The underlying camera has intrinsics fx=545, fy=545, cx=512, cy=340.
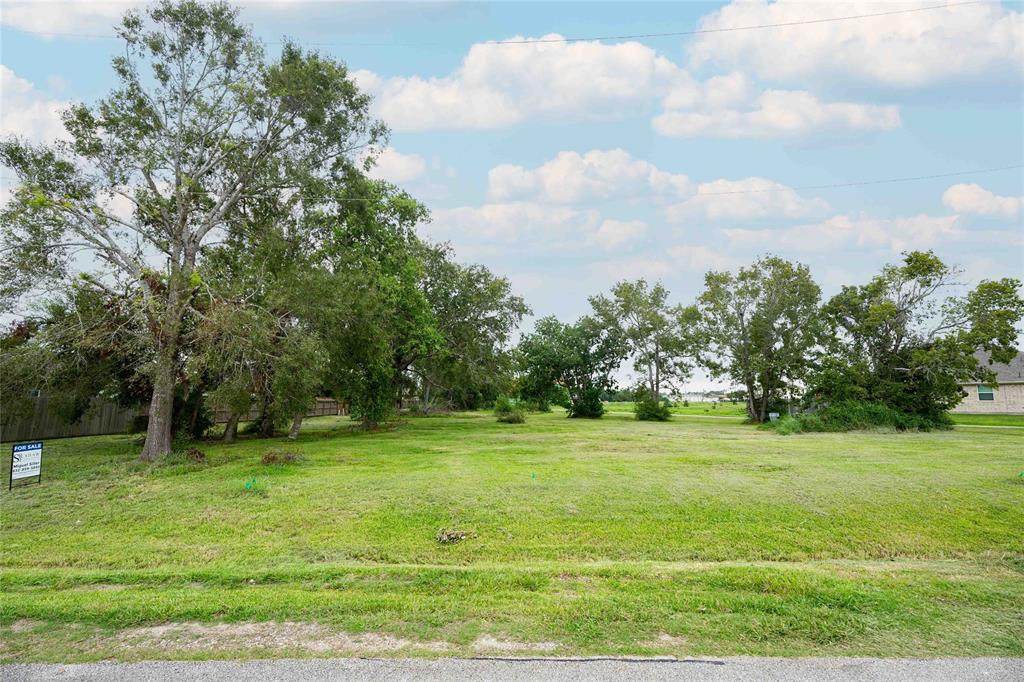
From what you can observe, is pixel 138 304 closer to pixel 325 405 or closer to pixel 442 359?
pixel 442 359

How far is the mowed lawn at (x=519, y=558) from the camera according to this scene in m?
3.95

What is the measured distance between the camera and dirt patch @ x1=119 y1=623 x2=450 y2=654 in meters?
3.75

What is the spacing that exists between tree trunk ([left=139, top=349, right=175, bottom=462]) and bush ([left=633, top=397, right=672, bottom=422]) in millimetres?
24949

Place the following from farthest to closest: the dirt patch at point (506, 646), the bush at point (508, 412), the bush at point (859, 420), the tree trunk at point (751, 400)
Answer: the tree trunk at point (751, 400)
the bush at point (508, 412)
the bush at point (859, 420)
the dirt patch at point (506, 646)

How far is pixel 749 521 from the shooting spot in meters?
6.75

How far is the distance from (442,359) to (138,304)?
42.1 ft

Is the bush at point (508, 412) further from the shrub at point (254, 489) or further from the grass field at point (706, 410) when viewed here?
the shrub at point (254, 489)

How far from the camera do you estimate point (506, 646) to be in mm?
3752

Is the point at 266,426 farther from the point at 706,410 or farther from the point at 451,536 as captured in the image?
the point at 706,410

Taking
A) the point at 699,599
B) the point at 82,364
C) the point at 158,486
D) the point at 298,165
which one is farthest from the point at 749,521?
the point at 82,364

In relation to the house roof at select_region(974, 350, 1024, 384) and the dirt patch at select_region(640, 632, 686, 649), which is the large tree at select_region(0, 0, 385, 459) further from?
the house roof at select_region(974, 350, 1024, 384)

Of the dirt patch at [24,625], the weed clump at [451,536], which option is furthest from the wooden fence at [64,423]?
the dirt patch at [24,625]

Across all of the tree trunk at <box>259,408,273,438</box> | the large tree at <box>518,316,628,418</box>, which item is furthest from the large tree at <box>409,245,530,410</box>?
the large tree at <box>518,316,628,418</box>

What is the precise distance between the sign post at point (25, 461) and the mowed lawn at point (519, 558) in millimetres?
387
